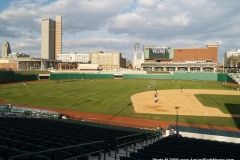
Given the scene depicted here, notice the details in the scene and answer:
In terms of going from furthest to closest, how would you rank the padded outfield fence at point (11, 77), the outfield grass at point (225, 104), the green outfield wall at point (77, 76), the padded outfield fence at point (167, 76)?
the padded outfield fence at point (167, 76)
the green outfield wall at point (77, 76)
the padded outfield fence at point (11, 77)
the outfield grass at point (225, 104)

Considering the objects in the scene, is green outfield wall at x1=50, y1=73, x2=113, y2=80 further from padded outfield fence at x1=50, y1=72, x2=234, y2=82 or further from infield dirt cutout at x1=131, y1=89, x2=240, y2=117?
infield dirt cutout at x1=131, y1=89, x2=240, y2=117

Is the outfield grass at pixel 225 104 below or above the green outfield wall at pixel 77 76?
below

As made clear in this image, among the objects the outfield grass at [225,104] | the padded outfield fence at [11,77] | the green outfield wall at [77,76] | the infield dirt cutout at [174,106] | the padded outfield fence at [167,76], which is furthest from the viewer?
the padded outfield fence at [167,76]

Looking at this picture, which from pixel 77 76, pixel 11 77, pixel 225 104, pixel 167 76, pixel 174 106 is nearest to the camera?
pixel 174 106

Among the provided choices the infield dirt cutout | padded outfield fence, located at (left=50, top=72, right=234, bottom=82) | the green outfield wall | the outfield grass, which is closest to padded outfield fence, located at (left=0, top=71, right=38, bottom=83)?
the green outfield wall

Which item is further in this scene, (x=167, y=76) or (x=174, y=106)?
(x=167, y=76)

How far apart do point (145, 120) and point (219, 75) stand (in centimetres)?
9486

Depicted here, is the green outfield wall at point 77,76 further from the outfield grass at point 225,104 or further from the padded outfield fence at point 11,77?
the outfield grass at point 225,104

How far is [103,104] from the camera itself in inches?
2154

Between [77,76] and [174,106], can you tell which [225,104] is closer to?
[174,106]

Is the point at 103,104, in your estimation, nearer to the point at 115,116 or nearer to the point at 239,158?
the point at 115,116

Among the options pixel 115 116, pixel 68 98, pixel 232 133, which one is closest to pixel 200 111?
pixel 115 116

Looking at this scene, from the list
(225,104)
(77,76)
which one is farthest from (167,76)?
(225,104)

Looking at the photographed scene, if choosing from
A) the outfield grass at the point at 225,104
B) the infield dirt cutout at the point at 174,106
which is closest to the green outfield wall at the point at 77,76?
the infield dirt cutout at the point at 174,106
